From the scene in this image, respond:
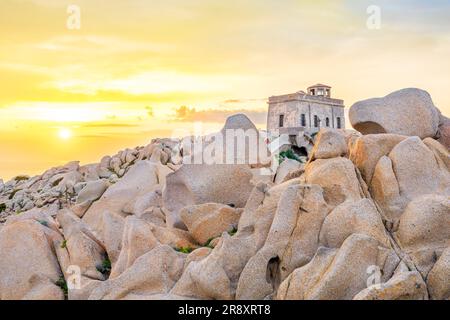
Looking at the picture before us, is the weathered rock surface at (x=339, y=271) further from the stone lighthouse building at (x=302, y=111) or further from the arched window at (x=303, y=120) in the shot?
the arched window at (x=303, y=120)

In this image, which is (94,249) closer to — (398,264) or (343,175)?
(343,175)

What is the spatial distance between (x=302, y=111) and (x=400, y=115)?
47.6 meters

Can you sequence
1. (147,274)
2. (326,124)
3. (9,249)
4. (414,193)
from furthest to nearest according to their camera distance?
(326,124) → (9,249) → (414,193) → (147,274)

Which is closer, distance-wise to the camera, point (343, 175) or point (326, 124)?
point (343, 175)

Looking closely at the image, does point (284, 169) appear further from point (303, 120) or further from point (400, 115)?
→ point (303, 120)

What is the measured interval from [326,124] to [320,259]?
5943 centimetres

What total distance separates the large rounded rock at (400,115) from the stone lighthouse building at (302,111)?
4331 cm

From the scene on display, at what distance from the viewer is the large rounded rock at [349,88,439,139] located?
20.9m

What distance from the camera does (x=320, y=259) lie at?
48.6 feet

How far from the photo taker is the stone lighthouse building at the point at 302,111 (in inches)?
2672

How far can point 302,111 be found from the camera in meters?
68.4

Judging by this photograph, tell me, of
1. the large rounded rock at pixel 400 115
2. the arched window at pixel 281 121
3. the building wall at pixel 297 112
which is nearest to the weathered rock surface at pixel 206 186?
the large rounded rock at pixel 400 115
